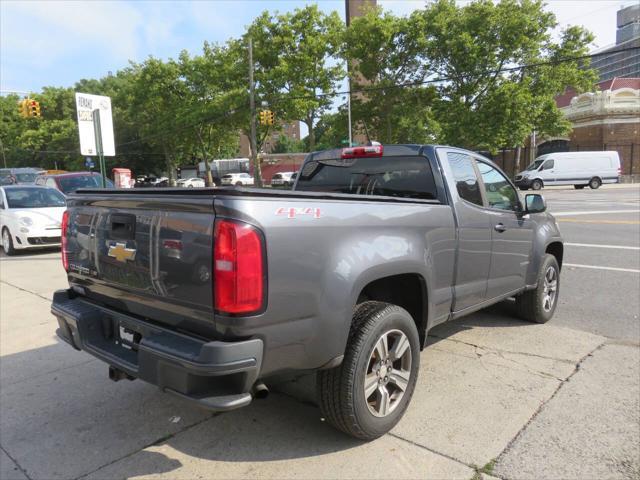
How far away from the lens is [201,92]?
36688mm

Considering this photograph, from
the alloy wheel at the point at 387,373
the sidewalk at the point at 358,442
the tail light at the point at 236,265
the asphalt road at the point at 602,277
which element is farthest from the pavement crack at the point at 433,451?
the asphalt road at the point at 602,277

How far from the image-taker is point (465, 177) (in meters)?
3.99

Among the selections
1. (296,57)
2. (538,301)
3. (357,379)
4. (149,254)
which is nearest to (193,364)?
(149,254)

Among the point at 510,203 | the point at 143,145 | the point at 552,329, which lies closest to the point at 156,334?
the point at 510,203

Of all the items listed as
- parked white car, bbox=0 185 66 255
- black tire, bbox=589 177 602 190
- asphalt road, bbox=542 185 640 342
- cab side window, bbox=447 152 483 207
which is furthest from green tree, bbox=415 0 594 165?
cab side window, bbox=447 152 483 207

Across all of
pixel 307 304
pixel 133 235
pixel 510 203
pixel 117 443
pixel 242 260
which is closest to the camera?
pixel 242 260

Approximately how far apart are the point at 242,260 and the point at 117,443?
1684mm

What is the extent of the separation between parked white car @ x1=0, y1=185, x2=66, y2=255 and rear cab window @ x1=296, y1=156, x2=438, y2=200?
8112 millimetres

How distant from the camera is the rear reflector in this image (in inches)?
155

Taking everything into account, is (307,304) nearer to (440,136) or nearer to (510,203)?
(510,203)

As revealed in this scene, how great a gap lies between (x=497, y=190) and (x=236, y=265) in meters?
3.13

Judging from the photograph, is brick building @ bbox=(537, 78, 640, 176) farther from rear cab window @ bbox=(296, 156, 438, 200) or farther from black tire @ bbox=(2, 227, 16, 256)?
rear cab window @ bbox=(296, 156, 438, 200)

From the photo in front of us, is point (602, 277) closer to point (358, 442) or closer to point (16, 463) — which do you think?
point (358, 442)

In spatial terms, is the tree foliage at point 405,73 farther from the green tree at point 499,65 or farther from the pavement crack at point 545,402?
the pavement crack at point 545,402
